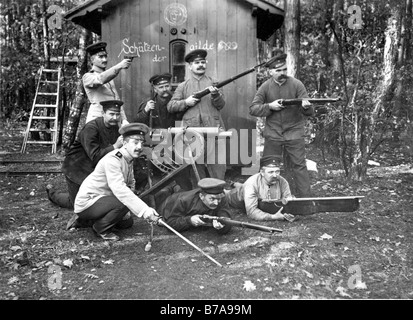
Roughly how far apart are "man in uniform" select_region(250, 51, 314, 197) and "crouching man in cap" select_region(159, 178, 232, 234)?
1502 mm

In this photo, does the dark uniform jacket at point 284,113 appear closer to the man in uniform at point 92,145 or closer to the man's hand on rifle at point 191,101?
the man's hand on rifle at point 191,101

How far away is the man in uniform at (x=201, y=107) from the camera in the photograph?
6536 mm

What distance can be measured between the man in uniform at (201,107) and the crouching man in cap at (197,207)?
1128mm

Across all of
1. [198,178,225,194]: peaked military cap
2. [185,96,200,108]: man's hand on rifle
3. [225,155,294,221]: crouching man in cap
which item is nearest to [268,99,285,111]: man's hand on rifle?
[225,155,294,221]: crouching man in cap

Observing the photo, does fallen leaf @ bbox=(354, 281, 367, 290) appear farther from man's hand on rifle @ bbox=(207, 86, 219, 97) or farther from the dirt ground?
man's hand on rifle @ bbox=(207, 86, 219, 97)

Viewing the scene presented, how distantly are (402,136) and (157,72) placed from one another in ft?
23.0

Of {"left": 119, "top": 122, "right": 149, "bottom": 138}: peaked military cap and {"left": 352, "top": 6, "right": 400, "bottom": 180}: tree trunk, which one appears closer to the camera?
{"left": 119, "top": 122, "right": 149, "bottom": 138}: peaked military cap

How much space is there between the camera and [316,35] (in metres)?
19.9

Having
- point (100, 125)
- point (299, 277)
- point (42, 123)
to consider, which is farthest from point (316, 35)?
point (299, 277)

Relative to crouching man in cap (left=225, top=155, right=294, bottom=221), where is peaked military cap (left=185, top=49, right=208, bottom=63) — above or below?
above

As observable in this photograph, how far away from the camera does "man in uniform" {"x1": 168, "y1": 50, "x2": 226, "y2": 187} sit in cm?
654

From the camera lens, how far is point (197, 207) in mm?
5316

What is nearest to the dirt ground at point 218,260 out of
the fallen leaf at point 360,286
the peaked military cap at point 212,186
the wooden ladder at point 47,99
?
the fallen leaf at point 360,286
